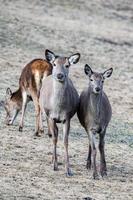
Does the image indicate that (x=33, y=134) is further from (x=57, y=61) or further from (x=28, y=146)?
(x=57, y=61)

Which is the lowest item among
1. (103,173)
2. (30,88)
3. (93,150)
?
(103,173)

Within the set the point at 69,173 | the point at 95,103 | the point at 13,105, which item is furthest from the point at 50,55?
the point at 13,105

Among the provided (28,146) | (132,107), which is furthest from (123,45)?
(28,146)

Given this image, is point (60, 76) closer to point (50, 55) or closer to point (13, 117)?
point (50, 55)

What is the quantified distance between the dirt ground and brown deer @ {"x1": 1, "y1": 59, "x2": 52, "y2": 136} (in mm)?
288

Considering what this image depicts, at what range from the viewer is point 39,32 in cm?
2984

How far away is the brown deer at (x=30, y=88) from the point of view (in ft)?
53.8

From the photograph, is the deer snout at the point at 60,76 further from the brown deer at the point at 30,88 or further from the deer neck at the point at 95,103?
the brown deer at the point at 30,88

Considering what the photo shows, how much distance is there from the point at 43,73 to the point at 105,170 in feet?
11.5

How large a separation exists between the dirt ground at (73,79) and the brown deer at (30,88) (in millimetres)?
288

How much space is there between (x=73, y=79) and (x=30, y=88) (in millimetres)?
7519

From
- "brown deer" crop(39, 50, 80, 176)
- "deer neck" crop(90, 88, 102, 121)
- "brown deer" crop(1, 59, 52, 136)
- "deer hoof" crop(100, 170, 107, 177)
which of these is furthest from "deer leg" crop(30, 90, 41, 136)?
"deer hoof" crop(100, 170, 107, 177)

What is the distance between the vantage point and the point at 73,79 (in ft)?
79.6

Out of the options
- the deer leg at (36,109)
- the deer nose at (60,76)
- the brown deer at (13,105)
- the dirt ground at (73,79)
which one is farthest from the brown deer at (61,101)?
the brown deer at (13,105)
